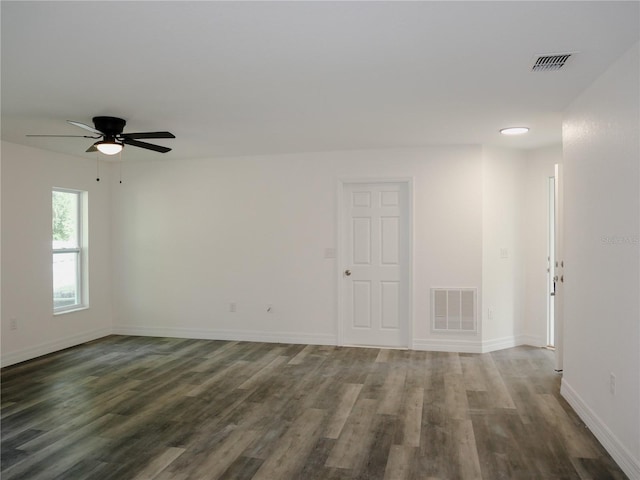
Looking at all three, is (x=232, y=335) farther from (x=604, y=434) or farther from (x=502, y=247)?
(x=604, y=434)

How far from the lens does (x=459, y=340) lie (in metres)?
5.43

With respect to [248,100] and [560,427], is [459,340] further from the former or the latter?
[248,100]

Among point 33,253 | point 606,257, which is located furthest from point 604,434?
point 33,253

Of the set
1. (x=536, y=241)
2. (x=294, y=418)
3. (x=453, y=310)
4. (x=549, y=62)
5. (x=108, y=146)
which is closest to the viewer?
(x=549, y=62)

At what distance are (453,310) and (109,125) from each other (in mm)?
4154

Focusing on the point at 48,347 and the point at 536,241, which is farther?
the point at 536,241

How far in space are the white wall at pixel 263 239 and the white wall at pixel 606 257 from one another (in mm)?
1714

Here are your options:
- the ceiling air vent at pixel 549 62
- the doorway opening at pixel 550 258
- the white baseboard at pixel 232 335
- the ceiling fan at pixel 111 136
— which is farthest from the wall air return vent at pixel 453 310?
the ceiling fan at pixel 111 136

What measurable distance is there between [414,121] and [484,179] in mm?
1631

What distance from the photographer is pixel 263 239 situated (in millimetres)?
6008

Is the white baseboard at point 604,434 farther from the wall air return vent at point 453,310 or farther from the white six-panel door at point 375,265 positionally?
the white six-panel door at point 375,265

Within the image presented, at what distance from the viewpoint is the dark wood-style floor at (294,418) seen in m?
2.74

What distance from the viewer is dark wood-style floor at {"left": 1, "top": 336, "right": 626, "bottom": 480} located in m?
2.74

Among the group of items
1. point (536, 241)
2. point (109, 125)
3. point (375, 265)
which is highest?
point (109, 125)
